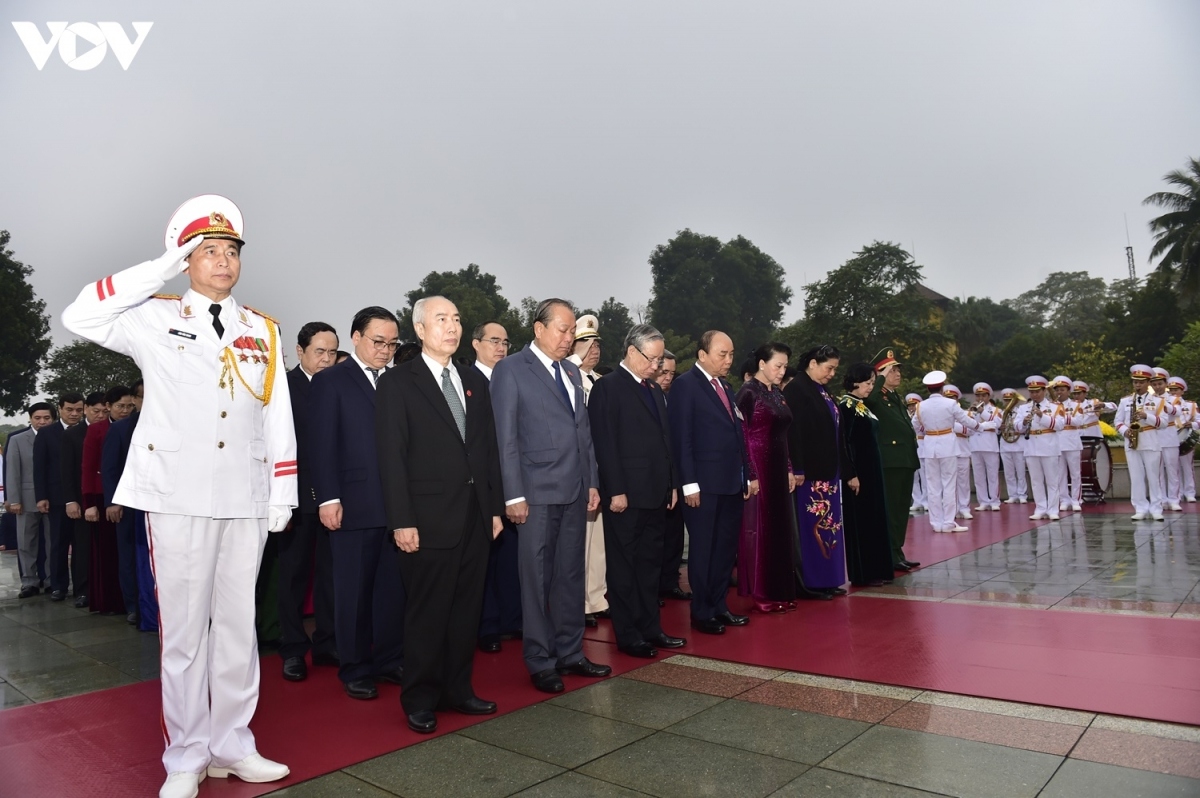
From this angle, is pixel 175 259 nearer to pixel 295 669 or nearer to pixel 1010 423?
pixel 295 669

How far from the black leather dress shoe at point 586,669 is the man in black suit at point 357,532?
3.02 ft

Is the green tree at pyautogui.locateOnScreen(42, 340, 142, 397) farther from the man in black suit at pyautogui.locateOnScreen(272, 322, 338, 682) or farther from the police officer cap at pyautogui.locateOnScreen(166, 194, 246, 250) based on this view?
the police officer cap at pyautogui.locateOnScreen(166, 194, 246, 250)

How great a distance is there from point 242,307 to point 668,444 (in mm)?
2733

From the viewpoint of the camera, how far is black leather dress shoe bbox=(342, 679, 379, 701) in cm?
425

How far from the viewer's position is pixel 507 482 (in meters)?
4.33

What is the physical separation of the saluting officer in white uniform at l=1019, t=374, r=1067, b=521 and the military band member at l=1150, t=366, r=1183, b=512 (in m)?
1.16

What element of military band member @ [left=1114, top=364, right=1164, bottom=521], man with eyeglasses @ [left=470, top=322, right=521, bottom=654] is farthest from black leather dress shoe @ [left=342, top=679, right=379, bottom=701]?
military band member @ [left=1114, top=364, right=1164, bottom=521]

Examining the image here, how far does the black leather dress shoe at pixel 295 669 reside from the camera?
473 centimetres

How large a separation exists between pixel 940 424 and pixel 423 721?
919cm

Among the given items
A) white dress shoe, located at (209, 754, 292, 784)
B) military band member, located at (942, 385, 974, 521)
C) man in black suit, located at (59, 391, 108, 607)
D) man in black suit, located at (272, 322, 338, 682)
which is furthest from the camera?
military band member, located at (942, 385, 974, 521)

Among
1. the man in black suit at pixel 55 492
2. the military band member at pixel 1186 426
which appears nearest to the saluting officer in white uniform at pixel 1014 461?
the military band member at pixel 1186 426

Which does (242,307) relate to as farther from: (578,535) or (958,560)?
(958,560)

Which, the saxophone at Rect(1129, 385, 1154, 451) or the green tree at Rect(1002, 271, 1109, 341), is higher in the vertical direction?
the green tree at Rect(1002, 271, 1109, 341)

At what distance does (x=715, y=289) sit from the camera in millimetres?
56031
